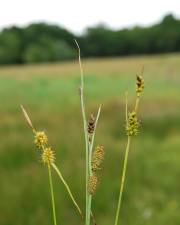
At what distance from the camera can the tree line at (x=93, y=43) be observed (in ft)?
185

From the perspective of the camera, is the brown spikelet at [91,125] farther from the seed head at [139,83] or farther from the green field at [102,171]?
the green field at [102,171]

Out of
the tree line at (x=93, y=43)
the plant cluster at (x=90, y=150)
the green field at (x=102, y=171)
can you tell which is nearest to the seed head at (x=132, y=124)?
the plant cluster at (x=90, y=150)

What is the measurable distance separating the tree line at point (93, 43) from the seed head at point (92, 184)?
51.6 metres

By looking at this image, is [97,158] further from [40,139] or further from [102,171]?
[102,171]

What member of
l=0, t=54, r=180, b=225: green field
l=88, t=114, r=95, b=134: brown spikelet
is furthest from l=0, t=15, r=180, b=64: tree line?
l=88, t=114, r=95, b=134: brown spikelet

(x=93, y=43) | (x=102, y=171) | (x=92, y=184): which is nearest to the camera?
(x=92, y=184)

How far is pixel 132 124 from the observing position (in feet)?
2.20

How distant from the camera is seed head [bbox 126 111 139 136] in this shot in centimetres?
66

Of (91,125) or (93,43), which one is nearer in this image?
(91,125)

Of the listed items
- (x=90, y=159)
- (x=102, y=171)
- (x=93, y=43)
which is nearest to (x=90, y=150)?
(x=90, y=159)

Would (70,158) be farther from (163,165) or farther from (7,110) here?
(7,110)

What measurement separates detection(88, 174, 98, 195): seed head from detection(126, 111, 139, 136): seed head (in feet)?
0.19

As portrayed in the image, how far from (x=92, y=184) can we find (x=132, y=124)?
78 mm

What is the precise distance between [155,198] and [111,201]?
561 mm
